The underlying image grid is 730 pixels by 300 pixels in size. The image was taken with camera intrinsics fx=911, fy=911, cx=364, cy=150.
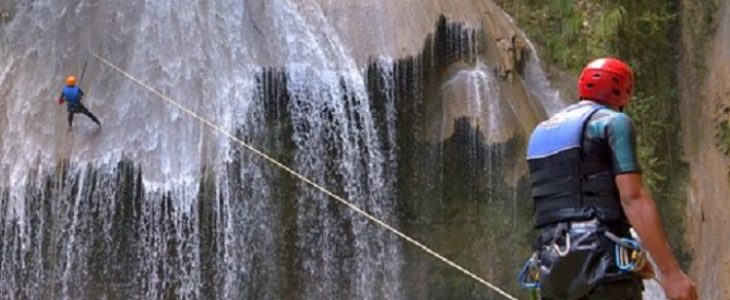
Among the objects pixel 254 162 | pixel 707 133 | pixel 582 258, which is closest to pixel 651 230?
pixel 582 258

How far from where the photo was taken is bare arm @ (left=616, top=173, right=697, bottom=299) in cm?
260

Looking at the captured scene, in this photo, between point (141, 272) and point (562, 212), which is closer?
point (562, 212)

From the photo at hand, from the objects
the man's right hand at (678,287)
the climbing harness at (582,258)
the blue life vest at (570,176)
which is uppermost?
the blue life vest at (570,176)

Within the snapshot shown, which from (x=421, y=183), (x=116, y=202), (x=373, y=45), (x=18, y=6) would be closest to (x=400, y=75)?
(x=373, y=45)

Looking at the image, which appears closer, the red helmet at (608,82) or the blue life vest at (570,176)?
the blue life vest at (570,176)

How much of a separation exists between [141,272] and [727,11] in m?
6.84

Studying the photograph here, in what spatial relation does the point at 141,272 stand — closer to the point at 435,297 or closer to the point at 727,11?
the point at 435,297

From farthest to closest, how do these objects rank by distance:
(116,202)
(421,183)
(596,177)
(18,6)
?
1. (18,6)
2. (421,183)
3. (116,202)
4. (596,177)

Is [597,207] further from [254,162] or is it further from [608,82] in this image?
[254,162]

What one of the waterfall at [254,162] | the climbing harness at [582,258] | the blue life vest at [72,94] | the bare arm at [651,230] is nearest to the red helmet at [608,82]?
the bare arm at [651,230]

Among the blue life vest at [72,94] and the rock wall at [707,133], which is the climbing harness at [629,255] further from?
the blue life vest at [72,94]

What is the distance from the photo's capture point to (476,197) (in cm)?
993

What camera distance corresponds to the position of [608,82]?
2898 millimetres

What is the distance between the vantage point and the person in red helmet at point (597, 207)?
2682 millimetres
